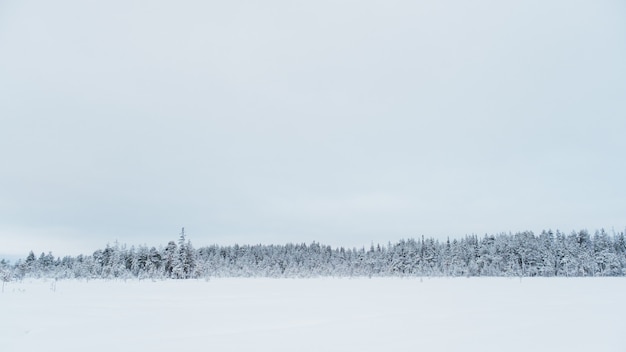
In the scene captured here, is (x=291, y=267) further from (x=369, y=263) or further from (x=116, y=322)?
(x=116, y=322)

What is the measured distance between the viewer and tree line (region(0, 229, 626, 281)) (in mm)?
68125

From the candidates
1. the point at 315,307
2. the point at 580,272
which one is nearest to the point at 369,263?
Result: the point at 580,272

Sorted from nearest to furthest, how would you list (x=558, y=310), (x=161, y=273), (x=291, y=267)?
(x=558, y=310)
(x=161, y=273)
(x=291, y=267)

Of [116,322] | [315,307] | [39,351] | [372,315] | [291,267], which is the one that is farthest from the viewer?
[291,267]

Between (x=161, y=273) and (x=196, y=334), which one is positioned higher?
(x=196, y=334)

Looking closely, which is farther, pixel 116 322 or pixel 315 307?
pixel 315 307

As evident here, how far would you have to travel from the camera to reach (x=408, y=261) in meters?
106

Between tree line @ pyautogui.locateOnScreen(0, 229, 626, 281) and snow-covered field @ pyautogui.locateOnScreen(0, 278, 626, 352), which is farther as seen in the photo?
tree line @ pyautogui.locateOnScreen(0, 229, 626, 281)

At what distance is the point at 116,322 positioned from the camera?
13656 millimetres

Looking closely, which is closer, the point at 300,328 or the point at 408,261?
the point at 300,328

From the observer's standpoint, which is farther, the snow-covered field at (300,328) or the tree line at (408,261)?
the tree line at (408,261)

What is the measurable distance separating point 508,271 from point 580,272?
48.0 ft

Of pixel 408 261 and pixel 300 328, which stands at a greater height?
pixel 300 328

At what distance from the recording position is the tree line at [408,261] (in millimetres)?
68125
